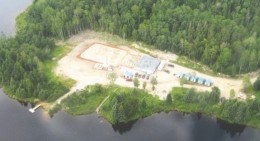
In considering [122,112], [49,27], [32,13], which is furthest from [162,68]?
[32,13]

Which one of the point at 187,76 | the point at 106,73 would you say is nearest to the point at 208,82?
the point at 187,76

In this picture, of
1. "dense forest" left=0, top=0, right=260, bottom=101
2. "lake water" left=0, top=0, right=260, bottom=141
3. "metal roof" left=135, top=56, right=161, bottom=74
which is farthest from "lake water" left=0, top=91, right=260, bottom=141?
"metal roof" left=135, top=56, right=161, bottom=74

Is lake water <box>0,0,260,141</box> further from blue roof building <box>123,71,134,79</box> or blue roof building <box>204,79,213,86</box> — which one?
blue roof building <box>123,71,134,79</box>

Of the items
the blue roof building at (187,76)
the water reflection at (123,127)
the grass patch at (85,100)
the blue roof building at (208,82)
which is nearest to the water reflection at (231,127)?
the blue roof building at (208,82)

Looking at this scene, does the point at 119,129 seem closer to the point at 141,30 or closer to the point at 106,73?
the point at 106,73

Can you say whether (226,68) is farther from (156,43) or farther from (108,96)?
(108,96)

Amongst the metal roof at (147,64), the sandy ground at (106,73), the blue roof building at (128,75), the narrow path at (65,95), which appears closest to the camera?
the narrow path at (65,95)

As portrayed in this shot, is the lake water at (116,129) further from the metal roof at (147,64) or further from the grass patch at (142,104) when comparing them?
the metal roof at (147,64)
